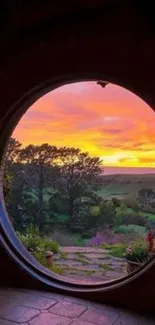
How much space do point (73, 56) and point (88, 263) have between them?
7.34ft

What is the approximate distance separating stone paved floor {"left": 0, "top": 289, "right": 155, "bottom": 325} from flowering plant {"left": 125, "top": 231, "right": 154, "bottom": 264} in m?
0.96

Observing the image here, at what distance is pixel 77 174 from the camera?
4.12 metres

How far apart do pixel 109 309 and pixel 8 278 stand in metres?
0.84

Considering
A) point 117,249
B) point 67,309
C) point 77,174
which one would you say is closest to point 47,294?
point 67,309

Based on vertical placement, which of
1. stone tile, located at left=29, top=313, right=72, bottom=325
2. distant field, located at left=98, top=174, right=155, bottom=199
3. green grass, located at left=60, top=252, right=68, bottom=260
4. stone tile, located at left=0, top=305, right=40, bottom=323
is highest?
distant field, located at left=98, top=174, right=155, bottom=199

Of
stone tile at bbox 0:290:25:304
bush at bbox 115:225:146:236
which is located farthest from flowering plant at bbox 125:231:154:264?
stone tile at bbox 0:290:25:304

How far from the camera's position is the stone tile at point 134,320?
2.18m

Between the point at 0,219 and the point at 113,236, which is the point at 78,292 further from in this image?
the point at 113,236

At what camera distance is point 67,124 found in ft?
13.3

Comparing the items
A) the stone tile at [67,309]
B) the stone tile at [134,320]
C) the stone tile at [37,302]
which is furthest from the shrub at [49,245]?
the stone tile at [134,320]

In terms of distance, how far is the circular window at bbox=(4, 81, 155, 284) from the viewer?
11.5 feet

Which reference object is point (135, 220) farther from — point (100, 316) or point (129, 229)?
point (100, 316)

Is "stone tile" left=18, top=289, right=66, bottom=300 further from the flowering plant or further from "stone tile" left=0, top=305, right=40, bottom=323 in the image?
the flowering plant

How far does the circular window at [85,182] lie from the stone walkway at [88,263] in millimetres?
10
